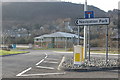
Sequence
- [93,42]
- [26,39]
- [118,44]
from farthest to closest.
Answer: [26,39], [93,42], [118,44]

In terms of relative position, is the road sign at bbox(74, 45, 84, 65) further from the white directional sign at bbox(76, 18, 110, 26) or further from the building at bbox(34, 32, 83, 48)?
the building at bbox(34, 32, 83, 48)

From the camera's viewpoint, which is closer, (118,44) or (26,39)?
(118,44)

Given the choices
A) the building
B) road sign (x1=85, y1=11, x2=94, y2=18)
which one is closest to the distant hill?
the building

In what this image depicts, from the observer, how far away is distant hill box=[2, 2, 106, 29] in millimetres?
96000

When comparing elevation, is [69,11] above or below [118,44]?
above

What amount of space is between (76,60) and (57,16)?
9642 cm

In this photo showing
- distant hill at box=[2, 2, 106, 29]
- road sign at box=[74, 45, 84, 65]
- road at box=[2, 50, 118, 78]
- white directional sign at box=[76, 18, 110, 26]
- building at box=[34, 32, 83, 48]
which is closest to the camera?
road at box=[2, 50, 118, 78]

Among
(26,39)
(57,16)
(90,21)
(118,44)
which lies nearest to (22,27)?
(57,16)

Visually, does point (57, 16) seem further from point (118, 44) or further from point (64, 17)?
point (118, 44)

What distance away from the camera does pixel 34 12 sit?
4055 inches

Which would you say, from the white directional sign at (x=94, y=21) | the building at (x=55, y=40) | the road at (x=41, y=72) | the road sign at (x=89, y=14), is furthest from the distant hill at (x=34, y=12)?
the white directional sign at (x=94, y=21)

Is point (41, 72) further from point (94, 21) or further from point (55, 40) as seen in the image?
point (55, 40)

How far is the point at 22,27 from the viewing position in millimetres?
99812

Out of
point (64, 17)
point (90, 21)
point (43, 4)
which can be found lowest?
point (90, 21)
